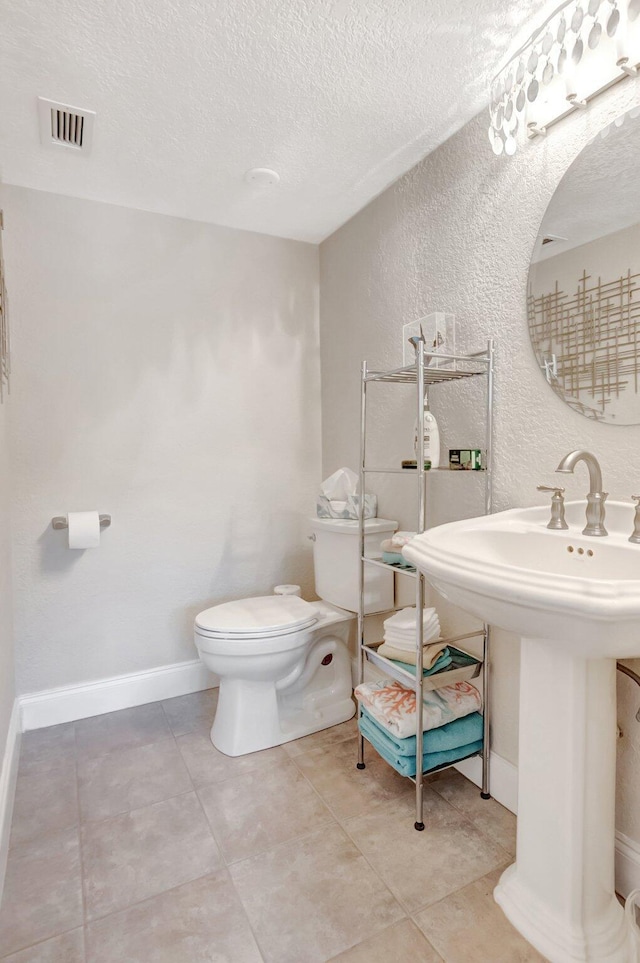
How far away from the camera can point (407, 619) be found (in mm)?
1630

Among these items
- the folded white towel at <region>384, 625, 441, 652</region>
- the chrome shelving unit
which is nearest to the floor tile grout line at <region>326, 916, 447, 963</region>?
the chrome shelving unit

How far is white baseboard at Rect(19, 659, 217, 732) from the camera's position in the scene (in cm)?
208

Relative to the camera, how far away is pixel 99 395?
2.15 m

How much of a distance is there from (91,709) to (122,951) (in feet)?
3.84

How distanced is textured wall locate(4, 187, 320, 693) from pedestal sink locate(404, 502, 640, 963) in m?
1.42

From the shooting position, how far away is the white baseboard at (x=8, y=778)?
1357 millimetres

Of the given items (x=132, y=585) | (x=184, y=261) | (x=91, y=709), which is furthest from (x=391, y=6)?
(x=91, y=709)

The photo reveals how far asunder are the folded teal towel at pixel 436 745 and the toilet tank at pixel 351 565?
486 mm

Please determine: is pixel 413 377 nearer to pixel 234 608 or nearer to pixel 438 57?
pixel 438 57

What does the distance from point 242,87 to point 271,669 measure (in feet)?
6.10

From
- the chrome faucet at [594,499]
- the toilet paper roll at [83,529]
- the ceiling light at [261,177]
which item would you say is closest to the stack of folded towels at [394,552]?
the chrome faucet at [594,499]

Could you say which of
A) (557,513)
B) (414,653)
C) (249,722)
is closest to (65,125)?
(557,513)

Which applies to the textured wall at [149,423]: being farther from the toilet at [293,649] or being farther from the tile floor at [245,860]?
the tile floor at [245,860]

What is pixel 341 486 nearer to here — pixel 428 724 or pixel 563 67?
pixel 428 724
